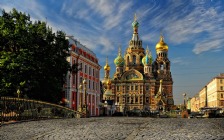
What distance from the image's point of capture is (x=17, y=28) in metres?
27.7

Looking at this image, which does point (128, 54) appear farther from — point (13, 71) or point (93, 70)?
point (13, 71)

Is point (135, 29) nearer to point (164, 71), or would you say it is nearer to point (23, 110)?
point (164, 71)

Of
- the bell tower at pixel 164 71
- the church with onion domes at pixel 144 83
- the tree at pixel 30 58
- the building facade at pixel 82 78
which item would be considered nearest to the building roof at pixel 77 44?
the building facade at pixel 82 78

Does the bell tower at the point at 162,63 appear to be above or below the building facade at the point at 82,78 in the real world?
above

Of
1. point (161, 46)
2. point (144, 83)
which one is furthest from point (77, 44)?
point (161, 46)

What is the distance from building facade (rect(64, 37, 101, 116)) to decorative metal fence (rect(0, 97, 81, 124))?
17.7 meters

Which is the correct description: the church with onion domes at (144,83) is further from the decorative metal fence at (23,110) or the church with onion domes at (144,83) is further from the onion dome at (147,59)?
the decorative metal fence at (23,110)

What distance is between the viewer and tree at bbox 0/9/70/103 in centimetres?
2611

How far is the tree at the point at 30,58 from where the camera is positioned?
2611cm

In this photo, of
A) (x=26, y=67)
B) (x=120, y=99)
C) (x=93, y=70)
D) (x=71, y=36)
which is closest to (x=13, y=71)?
(x=26, y=67)

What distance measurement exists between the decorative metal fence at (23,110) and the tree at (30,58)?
5.62m

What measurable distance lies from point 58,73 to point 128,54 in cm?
7322

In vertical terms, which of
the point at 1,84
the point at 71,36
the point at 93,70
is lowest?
the point at 1,84

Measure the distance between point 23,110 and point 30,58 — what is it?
10.1 m
